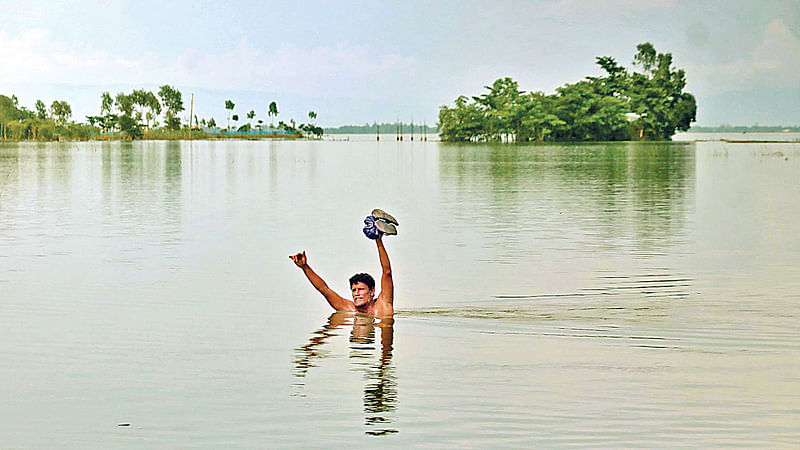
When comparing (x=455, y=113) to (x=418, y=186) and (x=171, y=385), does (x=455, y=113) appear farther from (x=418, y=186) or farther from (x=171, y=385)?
(x=171, y=385)

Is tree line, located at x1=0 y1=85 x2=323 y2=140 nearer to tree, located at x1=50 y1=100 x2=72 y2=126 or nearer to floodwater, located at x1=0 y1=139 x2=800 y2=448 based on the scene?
tree, located at x1=50 y1=100 x2=72 y2=126

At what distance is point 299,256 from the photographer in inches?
360

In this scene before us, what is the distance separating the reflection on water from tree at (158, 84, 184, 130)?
166m

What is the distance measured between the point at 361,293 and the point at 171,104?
16718 cm

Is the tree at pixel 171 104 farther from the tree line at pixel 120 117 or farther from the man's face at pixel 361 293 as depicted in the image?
the man's face at pixel 361 293

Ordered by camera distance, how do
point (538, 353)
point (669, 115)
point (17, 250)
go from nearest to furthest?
point (538, 353), point (17, 250), point (669, 115)

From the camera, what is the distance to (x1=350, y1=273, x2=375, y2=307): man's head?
976 cm

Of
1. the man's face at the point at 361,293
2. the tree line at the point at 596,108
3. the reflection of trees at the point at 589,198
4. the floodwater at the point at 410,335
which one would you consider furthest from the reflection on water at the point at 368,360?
the tree line at the point at 596,108

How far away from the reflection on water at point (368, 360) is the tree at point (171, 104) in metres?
166

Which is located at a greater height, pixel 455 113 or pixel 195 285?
pixel 455 113

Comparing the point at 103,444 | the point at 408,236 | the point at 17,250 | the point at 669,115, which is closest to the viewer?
the point at 103,444

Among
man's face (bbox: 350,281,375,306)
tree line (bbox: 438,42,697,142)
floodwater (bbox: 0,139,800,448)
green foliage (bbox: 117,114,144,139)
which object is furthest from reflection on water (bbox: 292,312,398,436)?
green foliage (bbox: 117,114,144,139)

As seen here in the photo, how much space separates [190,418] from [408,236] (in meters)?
11.3

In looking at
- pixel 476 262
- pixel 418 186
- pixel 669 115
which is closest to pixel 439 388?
pixel 476 262
